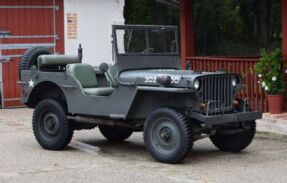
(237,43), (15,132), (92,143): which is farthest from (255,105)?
(237,43)

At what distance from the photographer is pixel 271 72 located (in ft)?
38.1

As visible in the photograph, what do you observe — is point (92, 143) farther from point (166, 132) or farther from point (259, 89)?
point (259, 89)

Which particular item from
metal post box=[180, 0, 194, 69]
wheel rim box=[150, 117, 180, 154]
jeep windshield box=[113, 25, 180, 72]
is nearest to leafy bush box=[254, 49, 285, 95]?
jeep windshield box=[113, 25, 180, 72]

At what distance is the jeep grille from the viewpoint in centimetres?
851

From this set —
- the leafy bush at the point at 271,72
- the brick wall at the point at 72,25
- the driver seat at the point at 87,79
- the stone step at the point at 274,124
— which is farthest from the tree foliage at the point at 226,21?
the driver seat at the point at 87,79

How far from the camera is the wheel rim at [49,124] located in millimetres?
9750

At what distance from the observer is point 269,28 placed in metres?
36.3

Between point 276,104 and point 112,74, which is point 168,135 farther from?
point 276,104

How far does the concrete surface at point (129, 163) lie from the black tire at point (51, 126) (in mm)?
156

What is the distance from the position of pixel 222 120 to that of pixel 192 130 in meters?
0.42

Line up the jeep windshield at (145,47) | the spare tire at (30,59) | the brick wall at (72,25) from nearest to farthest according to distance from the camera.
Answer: the jeep windshield at (145,47)
the spare tire at (30,59)
the brick wall at (72,25)

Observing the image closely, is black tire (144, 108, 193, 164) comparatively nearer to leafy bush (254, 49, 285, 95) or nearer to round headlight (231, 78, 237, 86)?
round headlight (231, 78, 237, 86)

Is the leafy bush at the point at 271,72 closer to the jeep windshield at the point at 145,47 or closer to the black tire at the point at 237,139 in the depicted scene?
the jeep windshield at the point at 145,47

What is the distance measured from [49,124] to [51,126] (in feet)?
0.18
